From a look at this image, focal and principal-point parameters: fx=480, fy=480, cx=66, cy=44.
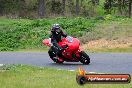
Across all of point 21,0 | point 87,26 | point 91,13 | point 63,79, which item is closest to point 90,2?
point 91,13

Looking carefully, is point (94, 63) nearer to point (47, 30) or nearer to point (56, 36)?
point (56, 36)

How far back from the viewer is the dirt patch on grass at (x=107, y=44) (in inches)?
1174

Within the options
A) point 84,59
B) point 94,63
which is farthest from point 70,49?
point 94,63

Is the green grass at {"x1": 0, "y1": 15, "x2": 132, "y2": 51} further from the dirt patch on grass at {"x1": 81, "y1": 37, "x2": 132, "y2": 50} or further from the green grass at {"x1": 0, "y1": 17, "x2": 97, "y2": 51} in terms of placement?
the dirt patch on grass at {"x1": 81, "y1": 37, "x2": 132, "y2": 50}

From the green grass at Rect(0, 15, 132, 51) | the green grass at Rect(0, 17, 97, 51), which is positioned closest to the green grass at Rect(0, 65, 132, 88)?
the green grass at Rect(0, 15, 132, 51)

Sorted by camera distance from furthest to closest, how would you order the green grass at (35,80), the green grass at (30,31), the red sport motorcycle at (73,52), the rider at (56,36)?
1. the green grass at (30,31)
2. the rider at (56,36)
3. the red sport motorcycle at (73,52)
4. the green grass at (35,80)

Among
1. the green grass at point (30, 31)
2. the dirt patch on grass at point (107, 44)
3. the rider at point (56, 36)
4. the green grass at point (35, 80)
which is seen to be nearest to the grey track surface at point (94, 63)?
the rider at point (56, 36)

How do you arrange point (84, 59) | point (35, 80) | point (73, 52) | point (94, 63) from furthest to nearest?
point (94, 63), point (73, 52), point (84, 59), point (35, 80)

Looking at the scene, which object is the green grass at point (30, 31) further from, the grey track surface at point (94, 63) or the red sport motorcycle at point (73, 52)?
the red sport motorcycle at point (73, 52)

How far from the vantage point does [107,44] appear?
30.4 metres

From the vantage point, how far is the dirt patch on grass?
29825 millimetres

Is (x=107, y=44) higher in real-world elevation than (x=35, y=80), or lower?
lower

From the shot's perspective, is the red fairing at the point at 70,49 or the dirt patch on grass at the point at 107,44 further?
the dirt patch on grass at the point at 107,44

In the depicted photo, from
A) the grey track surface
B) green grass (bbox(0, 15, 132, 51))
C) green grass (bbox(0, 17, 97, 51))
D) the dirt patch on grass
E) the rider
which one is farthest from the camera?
green grass (bbox(0, 17, 97, 51))
